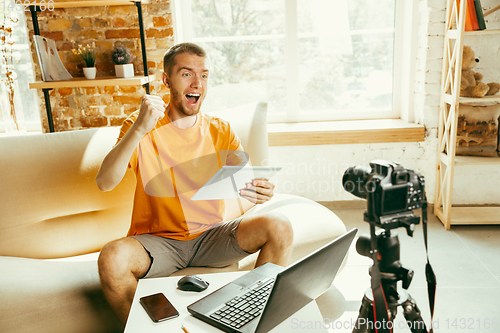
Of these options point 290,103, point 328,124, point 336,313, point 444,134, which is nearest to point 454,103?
point 444,134

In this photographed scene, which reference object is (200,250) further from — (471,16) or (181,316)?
(471,16)

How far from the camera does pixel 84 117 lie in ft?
8.92

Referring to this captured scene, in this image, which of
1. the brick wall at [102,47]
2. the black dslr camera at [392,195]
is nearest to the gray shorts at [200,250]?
the black dslr camera at [392,195]

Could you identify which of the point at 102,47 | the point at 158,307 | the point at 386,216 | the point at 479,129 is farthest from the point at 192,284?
the point at 479,129

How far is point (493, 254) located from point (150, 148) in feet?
6.37

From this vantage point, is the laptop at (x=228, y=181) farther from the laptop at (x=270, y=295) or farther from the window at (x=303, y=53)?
the window at (x=303, y=53)

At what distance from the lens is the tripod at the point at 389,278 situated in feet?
2.54

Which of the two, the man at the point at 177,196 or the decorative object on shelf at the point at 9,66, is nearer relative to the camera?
the man at the point at 177,196

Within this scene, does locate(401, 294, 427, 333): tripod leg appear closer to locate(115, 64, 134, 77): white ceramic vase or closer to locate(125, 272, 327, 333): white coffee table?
locate(125, 272, 327, 333): white coffee table

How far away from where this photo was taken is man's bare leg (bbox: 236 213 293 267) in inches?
54.6

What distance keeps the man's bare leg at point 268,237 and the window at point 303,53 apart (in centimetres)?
165

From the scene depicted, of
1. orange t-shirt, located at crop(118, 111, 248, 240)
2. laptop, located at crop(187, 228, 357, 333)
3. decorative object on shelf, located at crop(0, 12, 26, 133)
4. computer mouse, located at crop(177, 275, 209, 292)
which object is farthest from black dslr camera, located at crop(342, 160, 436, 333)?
decorative object on shelf, located at crop(0, 12, 26, 133)

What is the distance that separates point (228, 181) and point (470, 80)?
183 cm

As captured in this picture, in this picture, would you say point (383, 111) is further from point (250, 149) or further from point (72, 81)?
point (72, 81)
